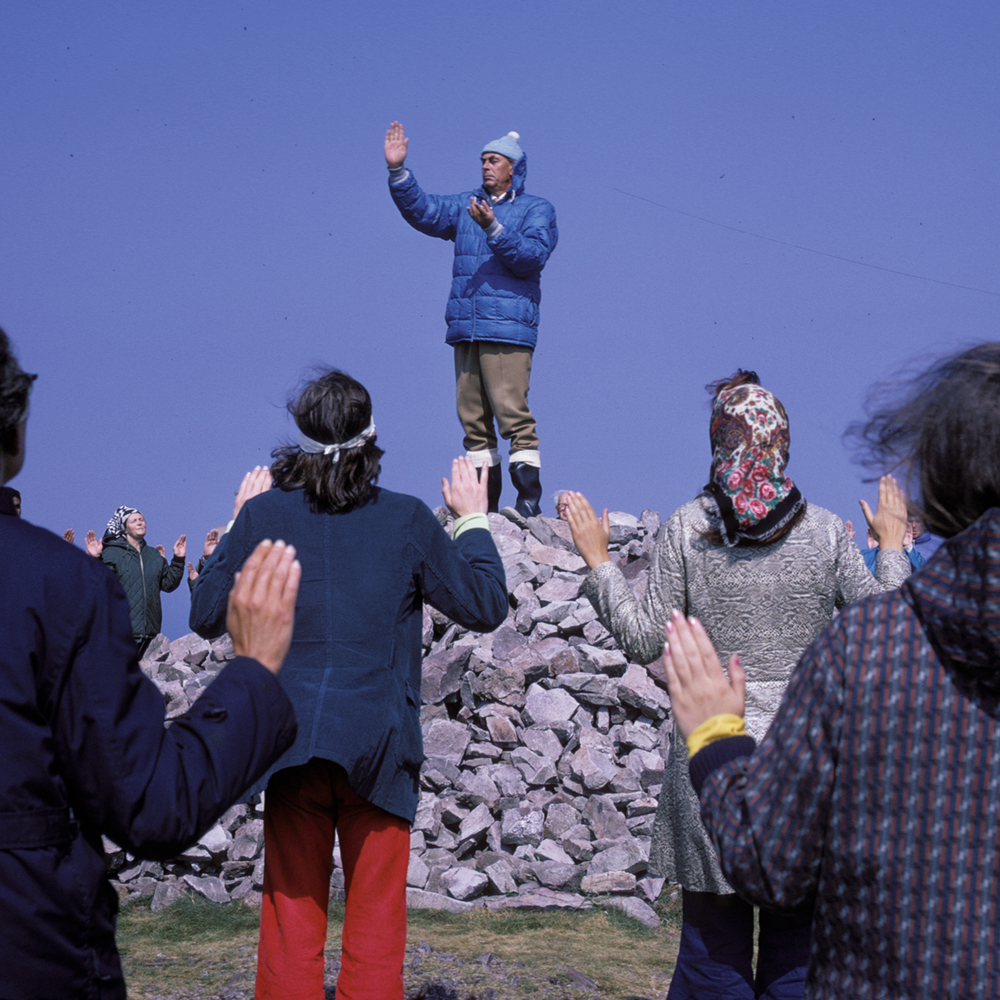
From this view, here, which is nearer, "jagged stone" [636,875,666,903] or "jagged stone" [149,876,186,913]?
"jagged stone" [636,875,666,903]

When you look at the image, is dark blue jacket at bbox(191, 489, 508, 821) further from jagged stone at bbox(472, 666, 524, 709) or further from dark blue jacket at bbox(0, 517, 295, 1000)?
jagged stone at bbox(472, 666, 524, 709)

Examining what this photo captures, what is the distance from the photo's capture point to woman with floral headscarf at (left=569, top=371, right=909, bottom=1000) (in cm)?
294

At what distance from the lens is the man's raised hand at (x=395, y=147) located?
31.5 ft

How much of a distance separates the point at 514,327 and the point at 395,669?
6.93 m

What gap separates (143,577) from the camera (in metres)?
10.4

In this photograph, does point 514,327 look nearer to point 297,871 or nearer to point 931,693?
point 297,871

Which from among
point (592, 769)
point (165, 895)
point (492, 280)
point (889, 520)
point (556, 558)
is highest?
point (492, 280)

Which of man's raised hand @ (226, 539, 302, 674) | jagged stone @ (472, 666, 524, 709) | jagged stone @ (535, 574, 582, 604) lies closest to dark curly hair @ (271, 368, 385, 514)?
man's raised hand @ (226, 539, 302, 674)

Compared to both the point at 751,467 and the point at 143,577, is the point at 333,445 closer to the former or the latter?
the point at 751,467

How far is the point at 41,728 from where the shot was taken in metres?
1.49

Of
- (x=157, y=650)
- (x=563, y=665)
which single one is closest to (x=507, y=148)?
(x=563, y=665)

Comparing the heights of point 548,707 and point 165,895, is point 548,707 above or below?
above

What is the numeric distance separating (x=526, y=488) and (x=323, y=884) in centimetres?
754

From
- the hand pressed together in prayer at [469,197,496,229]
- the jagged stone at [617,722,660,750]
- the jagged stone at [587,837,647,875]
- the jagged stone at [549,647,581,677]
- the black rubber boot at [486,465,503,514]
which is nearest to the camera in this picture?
the jagged stone at [587,837,647,875]
